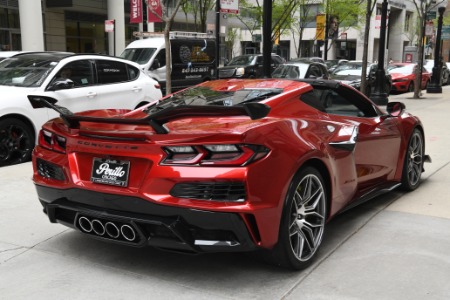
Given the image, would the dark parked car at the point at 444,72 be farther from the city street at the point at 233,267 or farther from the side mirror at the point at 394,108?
the city street at the point at 233,267

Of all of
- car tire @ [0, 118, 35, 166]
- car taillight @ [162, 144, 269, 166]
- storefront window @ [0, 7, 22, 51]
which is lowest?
car tire @ [0, 118, 35, 166]

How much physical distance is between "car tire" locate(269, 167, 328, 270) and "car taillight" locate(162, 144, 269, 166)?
455 millimetres

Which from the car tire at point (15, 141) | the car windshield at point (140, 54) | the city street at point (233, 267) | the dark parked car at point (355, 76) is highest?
the car windshield at point (140, 54)

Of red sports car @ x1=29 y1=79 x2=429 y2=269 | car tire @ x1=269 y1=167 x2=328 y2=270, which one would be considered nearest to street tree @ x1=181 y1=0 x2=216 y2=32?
red sports car @ x1=29 y1=79 x2=429 y2=269

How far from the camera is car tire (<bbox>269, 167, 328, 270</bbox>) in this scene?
11.5 feet

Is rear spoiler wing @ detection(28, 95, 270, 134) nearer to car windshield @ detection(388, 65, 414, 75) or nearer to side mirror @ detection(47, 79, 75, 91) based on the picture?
side mirror @ detection(47, 79, 75, 91)

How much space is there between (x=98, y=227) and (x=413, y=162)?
13.0 feet

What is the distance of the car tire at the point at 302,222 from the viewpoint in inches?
138

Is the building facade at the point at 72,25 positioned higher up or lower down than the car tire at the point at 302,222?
higher up

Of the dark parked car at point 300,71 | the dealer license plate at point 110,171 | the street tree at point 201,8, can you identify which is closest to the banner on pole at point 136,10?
the street tree at point 201,8

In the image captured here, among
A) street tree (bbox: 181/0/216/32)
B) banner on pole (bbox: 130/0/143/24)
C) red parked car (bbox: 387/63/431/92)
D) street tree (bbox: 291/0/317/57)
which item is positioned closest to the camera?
red parked car (bbox: 387/63/431/92)

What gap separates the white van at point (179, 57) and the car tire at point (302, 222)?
13.1 metres

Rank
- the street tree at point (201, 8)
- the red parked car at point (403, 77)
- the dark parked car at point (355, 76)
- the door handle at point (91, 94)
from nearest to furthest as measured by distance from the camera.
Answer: the door handle at point (91, 94), the dark parked car at point (355, 76), the red parked car at point (403, 77), the street tree at point (201, 8)

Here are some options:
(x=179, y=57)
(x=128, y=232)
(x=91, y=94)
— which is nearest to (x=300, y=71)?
(x=179, y=57)
